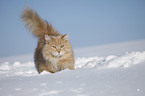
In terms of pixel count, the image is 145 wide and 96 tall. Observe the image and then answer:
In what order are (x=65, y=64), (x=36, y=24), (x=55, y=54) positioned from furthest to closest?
(x=36, y=24), (x=65, y=64), (x=55, y=54)

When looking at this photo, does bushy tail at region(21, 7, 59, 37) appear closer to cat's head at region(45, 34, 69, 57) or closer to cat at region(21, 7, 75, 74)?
cat at region(21, 7, 75, 74)

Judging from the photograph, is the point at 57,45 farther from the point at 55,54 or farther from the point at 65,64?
the point at 65,64

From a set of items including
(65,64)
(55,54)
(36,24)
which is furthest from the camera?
(36,24)

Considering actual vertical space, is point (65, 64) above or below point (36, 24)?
below

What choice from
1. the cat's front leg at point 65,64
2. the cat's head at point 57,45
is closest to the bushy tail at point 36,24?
the cat's head at point 57,45

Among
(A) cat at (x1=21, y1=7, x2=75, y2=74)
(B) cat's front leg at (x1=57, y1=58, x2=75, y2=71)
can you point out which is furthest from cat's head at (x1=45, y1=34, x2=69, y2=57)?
(B) cat's front leg at (x1=57, y1=58, x2=75, y2=71)

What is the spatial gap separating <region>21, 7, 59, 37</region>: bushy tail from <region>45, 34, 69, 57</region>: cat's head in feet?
3.07

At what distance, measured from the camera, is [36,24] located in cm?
613

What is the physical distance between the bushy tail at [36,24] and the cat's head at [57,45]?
3.07 ft

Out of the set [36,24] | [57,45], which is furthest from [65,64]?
[36,24]

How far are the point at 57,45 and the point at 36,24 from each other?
1715 mm

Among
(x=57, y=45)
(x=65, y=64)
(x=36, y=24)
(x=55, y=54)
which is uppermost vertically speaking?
(x=36, y=24)

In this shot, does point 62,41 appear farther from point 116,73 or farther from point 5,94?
point 5,94

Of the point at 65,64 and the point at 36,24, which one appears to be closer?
the point at 65,64
